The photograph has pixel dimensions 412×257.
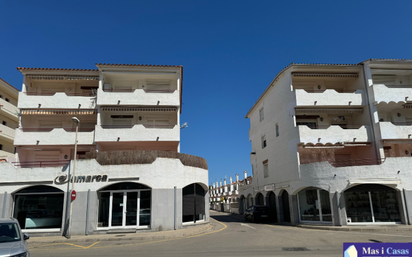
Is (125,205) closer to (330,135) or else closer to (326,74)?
(330,135)

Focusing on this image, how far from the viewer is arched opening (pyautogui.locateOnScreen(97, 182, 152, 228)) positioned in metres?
16.9

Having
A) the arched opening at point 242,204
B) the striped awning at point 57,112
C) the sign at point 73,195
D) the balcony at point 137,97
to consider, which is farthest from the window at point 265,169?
the sign at point 73,195

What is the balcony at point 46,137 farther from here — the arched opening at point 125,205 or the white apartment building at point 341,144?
the white apartment building at point 341,144

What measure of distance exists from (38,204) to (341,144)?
21393 millimetres

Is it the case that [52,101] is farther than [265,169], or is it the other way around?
[265,169]

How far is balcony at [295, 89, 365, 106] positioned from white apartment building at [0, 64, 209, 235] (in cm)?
951

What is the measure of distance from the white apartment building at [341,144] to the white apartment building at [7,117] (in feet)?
80.1

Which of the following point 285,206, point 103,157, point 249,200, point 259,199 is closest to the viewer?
point 103,157

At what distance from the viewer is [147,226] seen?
1689cm

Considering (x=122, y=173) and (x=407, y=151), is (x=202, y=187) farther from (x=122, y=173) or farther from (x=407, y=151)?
(x=407, y=151)

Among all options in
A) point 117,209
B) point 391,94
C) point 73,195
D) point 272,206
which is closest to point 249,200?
point 272,206

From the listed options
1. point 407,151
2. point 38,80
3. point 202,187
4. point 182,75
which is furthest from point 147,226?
point 407,151

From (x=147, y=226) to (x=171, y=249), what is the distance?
5940 mm

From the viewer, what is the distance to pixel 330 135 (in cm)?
2148
